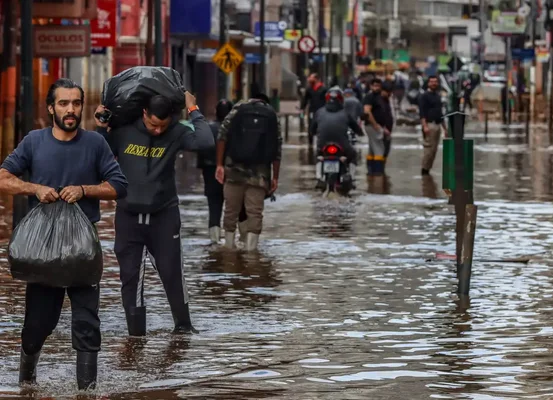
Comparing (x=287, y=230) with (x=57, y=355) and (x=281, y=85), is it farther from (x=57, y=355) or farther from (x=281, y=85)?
(x=281, y=85)

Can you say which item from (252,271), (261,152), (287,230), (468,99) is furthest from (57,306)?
(468,99)

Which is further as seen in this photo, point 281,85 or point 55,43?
point 281,85

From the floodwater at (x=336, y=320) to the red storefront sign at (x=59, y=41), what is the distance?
13.6 m

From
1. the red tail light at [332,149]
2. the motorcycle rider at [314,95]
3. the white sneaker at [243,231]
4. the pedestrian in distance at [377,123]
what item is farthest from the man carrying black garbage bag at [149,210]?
the motorcycle rider at [314,95]

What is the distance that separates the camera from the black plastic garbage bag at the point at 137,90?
516 inches

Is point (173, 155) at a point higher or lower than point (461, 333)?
higher

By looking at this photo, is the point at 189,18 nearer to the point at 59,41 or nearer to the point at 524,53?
the point at 524,53

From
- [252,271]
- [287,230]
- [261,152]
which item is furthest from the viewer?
[287,230]

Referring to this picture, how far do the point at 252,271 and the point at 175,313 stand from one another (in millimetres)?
4705

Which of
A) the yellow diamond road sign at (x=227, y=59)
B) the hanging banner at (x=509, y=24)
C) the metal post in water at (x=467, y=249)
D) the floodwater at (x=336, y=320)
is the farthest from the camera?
the hanging banner at (x=509, y=24)

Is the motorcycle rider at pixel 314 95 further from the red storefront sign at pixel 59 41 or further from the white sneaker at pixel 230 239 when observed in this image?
the white sneaker at pixel 230 239

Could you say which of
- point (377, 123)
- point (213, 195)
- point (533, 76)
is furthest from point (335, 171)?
point (533, 76)

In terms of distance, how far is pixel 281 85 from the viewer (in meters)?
97.2

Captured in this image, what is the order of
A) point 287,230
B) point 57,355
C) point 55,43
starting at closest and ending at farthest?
1. point 57,355
2. point 287,230
3. point 55,43
